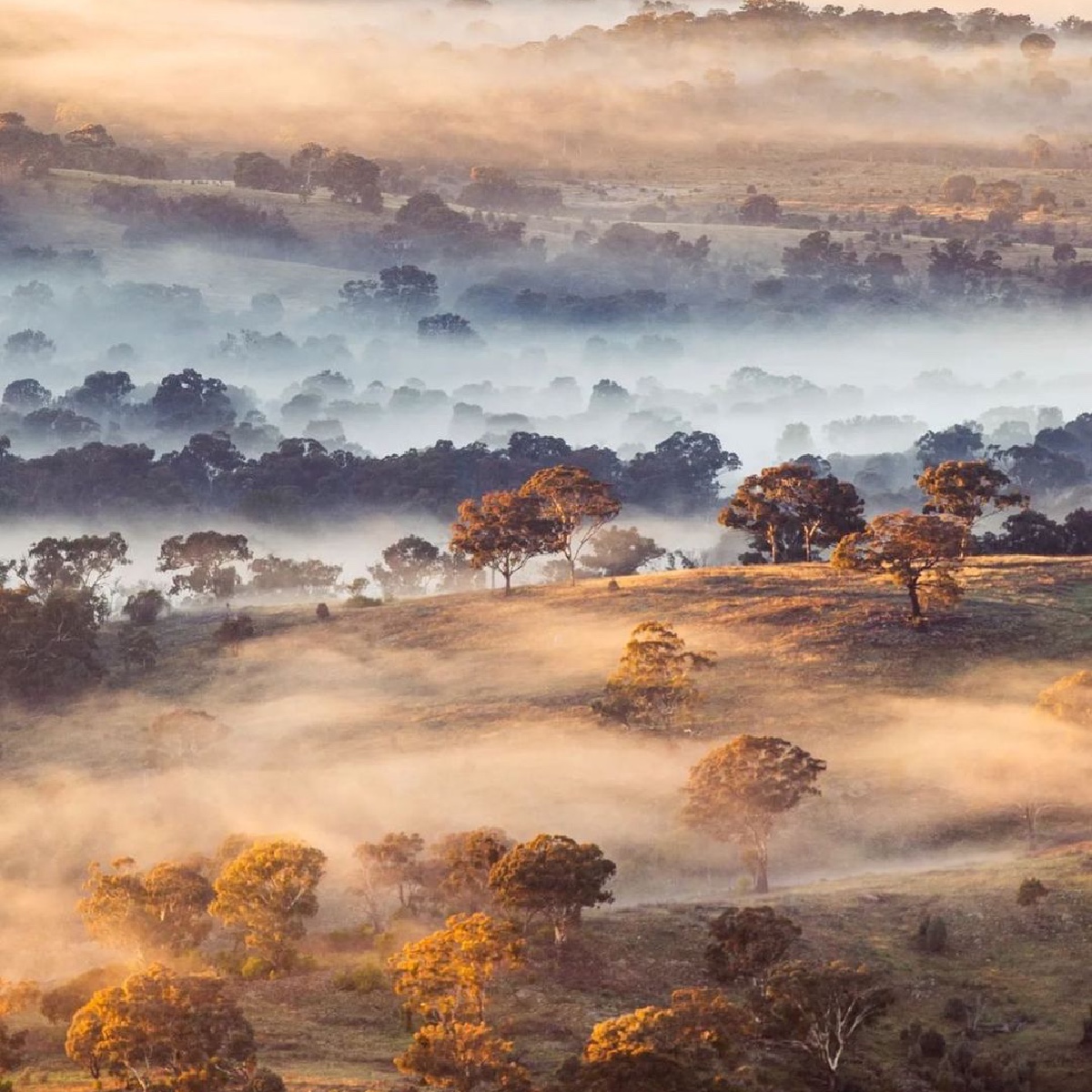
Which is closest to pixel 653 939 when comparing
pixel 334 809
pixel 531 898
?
pixel 531 898

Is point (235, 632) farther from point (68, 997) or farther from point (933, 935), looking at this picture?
point (933, 935)

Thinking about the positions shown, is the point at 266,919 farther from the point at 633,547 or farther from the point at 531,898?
the point at 633,547

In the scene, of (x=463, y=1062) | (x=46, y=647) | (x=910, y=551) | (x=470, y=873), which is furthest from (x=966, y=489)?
(x=463, y=1062)

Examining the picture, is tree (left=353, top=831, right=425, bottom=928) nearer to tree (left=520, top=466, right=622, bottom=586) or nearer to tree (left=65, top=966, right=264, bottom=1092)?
tree (left=65, top=966, right=264, bottom=1092)

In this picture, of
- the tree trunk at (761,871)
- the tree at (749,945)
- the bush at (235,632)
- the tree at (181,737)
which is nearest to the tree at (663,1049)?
the tree at (749,945)

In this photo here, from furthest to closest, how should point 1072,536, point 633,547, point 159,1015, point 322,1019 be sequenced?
point 633,547
point 1072,536
point 322,1019
point 159,1015

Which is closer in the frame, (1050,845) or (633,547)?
(1050,845)

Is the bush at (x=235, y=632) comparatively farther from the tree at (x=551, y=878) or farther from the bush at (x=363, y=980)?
the tree at (x=551, y=878)
